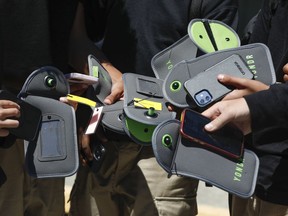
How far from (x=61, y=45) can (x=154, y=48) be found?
35 cm

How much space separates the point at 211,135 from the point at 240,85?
189 mm

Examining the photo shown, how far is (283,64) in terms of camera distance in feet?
7.02

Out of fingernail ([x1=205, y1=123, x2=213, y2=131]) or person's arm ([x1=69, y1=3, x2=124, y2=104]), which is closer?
fingernail ([x1=205, y1=123, x2=213, y2=131])

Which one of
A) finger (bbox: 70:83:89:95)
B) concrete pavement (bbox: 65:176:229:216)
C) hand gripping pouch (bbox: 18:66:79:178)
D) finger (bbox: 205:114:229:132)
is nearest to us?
finger (bbox: 205:114:229:132)

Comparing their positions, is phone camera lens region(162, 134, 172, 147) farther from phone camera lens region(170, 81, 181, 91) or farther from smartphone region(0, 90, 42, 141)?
smartphone region(0, 90, 42, 141)

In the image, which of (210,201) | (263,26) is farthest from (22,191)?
(210,201)

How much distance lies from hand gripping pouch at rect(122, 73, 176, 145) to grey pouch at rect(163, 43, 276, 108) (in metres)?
0.07

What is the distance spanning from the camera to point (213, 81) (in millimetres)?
2100

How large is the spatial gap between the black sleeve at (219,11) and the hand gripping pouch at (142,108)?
0.32 meters

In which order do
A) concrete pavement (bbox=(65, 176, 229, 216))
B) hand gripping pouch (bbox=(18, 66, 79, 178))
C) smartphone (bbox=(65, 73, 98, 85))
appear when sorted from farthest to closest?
concrete pavement (bbox=(65, 176, 229, 216))
smartphone (bbox=(65, 73, 98, 85))
hand gripping pouch (bbox=(18, 66, 79, 178))

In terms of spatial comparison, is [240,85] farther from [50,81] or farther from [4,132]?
[4,132]

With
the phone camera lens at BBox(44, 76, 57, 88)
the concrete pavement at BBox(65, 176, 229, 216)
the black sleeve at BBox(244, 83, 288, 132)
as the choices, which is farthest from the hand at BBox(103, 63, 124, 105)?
the concrete pavement at BBox(65, 176, 229, 216)

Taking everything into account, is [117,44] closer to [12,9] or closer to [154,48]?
[154,48]

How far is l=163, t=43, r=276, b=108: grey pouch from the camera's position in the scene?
212 centimetres
